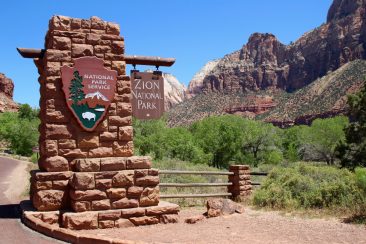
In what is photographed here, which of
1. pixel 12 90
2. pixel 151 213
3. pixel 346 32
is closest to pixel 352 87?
pixel 346 32

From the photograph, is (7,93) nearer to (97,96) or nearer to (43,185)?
(97,96)

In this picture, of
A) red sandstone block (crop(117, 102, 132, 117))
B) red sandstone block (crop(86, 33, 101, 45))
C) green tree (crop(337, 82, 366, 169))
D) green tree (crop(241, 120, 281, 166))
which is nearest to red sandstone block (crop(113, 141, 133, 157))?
red sandstone block (crop(117, 102, 132, 117))

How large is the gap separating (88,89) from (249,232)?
156 inches

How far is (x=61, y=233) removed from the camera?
20.6 feet

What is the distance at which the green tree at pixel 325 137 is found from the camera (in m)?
49.5

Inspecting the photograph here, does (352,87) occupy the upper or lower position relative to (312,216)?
upper

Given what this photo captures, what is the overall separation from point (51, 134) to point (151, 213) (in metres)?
2.35

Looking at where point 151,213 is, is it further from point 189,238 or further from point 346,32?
point 346,32

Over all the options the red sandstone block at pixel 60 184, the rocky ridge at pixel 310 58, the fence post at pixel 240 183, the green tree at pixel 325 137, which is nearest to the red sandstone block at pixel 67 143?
the red sandstone block at pixel 60 184

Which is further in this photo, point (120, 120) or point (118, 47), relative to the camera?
point (118, 47)

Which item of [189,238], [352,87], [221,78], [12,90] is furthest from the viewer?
[221,78]

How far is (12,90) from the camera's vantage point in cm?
10750

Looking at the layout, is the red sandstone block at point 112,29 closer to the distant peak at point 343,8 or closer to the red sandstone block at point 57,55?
the red sandstone block at point 57,55

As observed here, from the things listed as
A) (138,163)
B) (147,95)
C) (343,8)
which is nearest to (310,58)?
(343,8)
